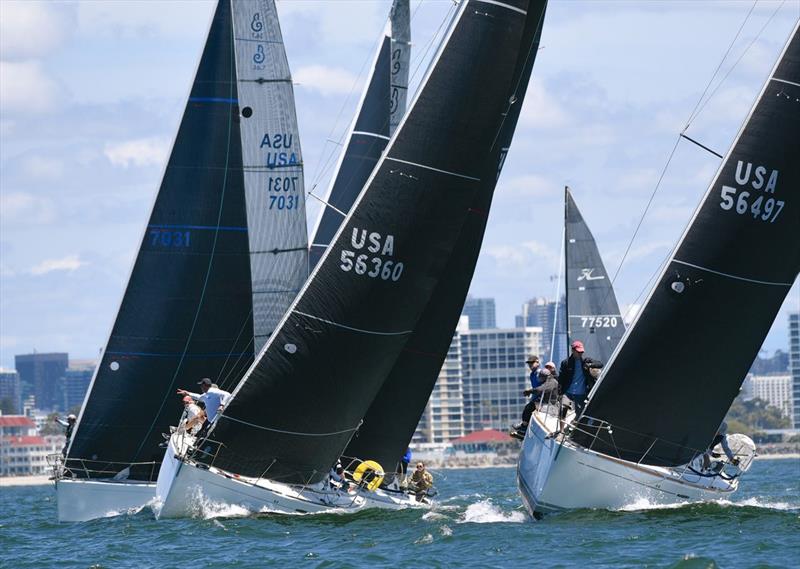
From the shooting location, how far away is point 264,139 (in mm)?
26125

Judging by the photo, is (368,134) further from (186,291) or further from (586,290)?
(586,290)

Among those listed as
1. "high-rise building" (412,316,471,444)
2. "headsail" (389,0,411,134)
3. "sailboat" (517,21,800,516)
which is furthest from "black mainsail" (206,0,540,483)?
"high-rise building" (412,316,471,444)

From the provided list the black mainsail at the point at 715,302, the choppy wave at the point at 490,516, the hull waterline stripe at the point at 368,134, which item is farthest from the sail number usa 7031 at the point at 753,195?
the hull waterline stripe at the point at 368,134

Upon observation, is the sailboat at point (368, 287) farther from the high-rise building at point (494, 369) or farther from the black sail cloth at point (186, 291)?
the high-rise building at point (494, 369)

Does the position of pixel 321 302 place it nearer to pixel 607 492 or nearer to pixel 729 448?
pixel 607 492

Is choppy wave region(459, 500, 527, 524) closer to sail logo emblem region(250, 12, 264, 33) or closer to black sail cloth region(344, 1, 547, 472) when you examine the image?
black sail cloth region(344, 1, 547, 472)

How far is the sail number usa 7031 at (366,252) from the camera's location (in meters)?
21.9

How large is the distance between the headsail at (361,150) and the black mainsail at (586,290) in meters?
10.7

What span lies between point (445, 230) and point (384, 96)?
23.5ft

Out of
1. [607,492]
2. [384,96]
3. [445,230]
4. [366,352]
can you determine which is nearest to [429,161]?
[445,230]

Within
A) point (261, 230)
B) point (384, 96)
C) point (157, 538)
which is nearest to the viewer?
point (157, 538)

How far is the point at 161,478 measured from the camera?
76.9ft

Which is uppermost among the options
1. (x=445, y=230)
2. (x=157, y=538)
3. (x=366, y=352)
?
(x=445, y=230)

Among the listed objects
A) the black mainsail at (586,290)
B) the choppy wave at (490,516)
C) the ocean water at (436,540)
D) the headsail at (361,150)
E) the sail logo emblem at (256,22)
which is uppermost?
the sail logo emblem at (256,22)
